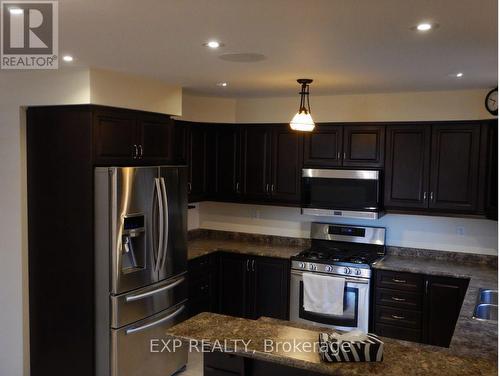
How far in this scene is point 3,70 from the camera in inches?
142

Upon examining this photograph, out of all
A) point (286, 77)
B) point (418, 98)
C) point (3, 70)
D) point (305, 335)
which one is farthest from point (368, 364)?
point (418, 98)

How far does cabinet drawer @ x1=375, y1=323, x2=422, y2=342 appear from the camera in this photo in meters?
4.73

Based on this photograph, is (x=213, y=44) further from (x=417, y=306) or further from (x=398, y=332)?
(x=398, y=332)

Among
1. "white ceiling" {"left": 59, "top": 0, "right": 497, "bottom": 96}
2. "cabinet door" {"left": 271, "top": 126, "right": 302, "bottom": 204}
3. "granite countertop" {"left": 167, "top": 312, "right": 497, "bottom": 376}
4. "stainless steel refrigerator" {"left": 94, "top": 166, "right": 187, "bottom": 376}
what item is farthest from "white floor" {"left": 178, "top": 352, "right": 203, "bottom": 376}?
"white ceiling" {"left": 59, "top": 0, "right": 497, "bottom": 96}

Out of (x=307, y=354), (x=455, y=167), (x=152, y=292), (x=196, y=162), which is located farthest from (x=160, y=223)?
(x=455, y=167)

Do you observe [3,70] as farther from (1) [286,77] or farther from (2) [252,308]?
(2) [252,308]

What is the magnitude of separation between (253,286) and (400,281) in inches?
61.5

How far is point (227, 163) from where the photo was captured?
5.75 metres

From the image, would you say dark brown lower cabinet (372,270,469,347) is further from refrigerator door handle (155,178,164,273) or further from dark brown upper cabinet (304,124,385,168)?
refrigerator door handle (155,178,164,273)

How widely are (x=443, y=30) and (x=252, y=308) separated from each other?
377 centimetres

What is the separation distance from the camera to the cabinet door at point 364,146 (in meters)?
5.07

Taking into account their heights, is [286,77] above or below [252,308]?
above

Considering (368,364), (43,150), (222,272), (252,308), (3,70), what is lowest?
(252,308)

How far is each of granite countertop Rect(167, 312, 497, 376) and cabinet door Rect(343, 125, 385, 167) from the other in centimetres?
283
